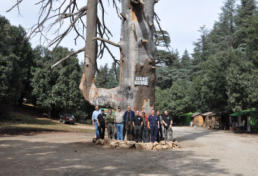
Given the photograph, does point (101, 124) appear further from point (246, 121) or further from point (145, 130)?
point (246, 121)

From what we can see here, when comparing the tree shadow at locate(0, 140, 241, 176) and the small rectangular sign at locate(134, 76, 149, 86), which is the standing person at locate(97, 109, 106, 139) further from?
the tree shadow at locate(0, 140, 241, 176)

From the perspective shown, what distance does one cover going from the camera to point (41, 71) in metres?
40.9

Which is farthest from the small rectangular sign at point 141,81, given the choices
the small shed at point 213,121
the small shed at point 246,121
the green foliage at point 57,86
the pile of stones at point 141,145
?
the green foliage at point 57,86

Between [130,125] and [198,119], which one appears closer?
[130,125]

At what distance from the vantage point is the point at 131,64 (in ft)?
33.5

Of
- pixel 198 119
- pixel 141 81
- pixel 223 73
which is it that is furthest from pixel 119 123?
pixel 198 119

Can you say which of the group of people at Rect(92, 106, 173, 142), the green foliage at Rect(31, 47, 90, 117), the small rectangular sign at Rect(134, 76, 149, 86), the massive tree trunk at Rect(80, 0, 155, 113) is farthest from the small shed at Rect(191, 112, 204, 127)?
the small rectangular sign at Rect(134, 76, 149, 86)

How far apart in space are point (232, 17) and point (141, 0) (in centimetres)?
5218

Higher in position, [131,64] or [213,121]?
[131,64]

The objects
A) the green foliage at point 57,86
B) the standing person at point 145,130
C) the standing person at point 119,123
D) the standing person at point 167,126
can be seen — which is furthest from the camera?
the green foliage at point 57,86

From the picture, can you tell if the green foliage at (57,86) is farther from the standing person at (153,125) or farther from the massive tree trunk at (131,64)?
the standing person at (153,125)

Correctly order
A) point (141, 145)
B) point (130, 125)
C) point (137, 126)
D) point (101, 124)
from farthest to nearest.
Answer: point (101, 124) < point (137, 126) < point (130, 125) < point (141, 145)

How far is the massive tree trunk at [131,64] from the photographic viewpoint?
10.2m

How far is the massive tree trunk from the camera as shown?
401 inches
